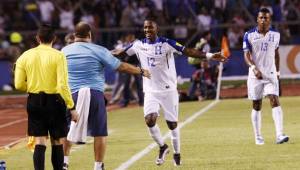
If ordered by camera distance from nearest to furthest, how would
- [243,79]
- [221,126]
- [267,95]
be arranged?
[267,95] → [221,126] → [243,79]

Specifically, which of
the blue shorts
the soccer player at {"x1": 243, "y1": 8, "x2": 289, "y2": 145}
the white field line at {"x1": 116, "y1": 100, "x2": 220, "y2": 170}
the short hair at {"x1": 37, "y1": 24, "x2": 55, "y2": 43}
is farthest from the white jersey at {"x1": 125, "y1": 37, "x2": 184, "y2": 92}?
the short hair at {"x1": 37, "y1": 24, "x2": 55, "y2": 43}

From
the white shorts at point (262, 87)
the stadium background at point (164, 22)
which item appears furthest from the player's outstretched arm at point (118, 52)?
the stadium background at point (164, 22)

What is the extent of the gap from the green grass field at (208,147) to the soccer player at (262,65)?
1.83 feet

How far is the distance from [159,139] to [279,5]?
67.4 ft

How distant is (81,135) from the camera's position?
41.3 ft

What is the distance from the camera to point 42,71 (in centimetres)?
1151

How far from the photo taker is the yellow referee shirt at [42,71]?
1148cm

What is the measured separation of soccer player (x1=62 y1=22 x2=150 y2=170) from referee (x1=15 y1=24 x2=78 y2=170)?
2.98ft

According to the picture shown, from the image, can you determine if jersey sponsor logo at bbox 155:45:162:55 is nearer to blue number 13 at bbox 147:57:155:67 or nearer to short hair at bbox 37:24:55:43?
blue number 13 at bbox 147:57:155:67

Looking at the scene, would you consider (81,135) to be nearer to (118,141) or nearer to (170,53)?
(170,53)

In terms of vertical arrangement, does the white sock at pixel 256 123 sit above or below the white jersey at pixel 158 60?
below

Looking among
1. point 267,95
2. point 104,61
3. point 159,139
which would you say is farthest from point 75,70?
point 267,95

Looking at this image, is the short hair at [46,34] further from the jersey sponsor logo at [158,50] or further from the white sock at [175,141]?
the white sock at [175,141]

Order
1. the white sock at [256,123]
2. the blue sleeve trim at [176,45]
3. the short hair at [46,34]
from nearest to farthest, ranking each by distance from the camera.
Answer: the short hair at [46,34]
the blue sleeve trim at [176,45]
the white sock at [256,123]
